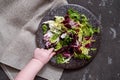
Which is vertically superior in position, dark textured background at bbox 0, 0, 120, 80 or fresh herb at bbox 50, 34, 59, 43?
fresh herb at bbox 50, 34, 59, 43

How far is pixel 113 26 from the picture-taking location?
89 cm

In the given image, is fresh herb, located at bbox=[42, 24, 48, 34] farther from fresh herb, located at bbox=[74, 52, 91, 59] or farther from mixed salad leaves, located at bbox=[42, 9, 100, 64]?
fresh herb, located at bbox=[74, 52, 91, 59]

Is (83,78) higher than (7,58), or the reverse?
(7,58)

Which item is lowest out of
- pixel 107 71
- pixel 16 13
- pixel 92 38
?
pixel 107 71

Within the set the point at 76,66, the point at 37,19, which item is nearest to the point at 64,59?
the point at 76,66

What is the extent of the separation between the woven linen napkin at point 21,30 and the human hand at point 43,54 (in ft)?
0.12

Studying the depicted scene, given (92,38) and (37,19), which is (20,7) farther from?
(92,38)

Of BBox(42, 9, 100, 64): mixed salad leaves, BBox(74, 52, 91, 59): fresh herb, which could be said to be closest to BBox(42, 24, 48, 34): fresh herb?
BBox(42, 9, 100, 64): mixed salad leaves

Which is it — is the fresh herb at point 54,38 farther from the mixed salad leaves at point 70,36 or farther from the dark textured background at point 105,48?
the dark textured background at point 105,48

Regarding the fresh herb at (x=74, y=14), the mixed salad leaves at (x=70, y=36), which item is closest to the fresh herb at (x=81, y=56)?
the mixed salad leaves at (x=70, y=36)

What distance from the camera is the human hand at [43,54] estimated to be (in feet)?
2.70

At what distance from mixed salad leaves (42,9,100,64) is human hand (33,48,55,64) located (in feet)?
0.06

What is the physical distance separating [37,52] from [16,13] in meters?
0.14

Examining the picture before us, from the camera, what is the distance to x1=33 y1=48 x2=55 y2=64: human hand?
2.70ft
